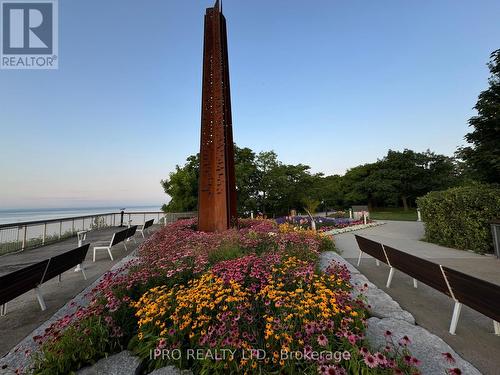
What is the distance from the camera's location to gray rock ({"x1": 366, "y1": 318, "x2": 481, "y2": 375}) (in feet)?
6.97

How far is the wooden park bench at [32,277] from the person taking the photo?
2.97m

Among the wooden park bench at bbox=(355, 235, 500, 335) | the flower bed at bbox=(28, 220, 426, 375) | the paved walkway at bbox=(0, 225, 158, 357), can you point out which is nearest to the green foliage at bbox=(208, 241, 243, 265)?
the flower bed at bbox=(28, 220, 426, 375)

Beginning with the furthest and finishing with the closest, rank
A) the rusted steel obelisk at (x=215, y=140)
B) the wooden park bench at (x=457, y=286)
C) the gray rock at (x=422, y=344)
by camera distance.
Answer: the rusted steel obelisk at (x=215, y=140), the wooden park bench at (x=457, y=286), the gray rock at (x=422, y=344)

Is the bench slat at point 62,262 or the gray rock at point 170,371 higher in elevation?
the bench slat at point 62,262

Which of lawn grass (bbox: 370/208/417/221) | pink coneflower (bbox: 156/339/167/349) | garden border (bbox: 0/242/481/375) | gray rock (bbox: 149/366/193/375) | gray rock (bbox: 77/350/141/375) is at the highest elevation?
pink coneflower (bbox: 156/339/167/349)

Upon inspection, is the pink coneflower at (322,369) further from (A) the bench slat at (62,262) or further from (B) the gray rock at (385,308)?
(A) the bench slat at (62,262)

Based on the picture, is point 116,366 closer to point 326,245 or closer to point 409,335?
point 409,335

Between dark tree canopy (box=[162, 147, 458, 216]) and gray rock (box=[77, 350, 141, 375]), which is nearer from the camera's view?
gray rock (box=[77, 350, 141, 375])

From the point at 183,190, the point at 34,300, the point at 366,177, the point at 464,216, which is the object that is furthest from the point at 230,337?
the point at 366,177

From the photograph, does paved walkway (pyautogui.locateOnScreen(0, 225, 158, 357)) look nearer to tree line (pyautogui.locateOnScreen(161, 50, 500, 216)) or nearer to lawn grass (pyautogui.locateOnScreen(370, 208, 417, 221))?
tree line (pyautogui.locateOnScreen(161, 50, 500, 216))

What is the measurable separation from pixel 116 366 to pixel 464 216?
31.9 ft

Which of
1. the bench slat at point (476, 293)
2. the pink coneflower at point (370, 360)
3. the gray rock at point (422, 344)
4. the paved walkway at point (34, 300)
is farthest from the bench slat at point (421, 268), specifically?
the paved walkway at point (34, 300)

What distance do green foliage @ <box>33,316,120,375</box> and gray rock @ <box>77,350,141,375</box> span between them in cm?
7

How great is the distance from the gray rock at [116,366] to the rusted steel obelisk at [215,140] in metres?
5.50
